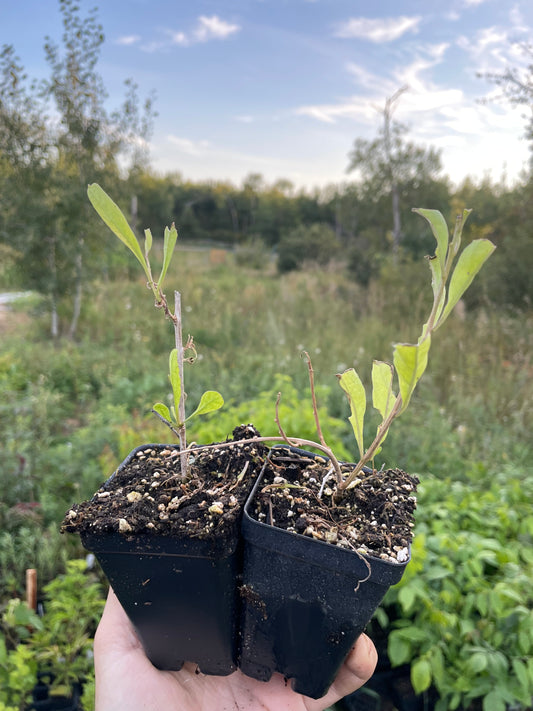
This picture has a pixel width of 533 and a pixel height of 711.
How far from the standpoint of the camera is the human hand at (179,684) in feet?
3.13

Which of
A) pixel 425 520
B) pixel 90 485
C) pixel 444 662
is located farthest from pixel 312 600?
pixel 90 485

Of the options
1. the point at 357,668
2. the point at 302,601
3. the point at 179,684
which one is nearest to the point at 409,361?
the point at 302,601

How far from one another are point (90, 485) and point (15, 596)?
635 millimetres

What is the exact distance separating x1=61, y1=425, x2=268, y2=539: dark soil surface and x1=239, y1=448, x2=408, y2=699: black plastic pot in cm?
4

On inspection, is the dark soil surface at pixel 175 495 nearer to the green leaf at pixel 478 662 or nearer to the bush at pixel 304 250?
the green leaf at pixel 478 662

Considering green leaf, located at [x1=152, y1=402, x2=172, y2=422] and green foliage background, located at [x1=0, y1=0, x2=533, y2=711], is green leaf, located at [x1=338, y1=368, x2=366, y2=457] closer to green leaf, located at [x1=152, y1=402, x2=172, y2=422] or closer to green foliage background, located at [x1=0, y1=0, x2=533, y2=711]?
green leaf, located at [x1=152, y1=402, x2=172, y2=422]

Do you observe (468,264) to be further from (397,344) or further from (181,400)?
(181,400)

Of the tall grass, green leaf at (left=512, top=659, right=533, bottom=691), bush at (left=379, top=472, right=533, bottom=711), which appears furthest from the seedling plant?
the tall grass

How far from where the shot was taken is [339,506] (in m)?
0.82

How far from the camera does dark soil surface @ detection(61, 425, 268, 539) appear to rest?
0.72 m

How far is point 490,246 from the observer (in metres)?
0.59

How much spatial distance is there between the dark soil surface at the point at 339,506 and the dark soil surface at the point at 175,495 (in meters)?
0.05

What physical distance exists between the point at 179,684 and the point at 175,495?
1.62 feet

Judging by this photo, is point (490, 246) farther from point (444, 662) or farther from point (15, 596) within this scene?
point (15, 596)
